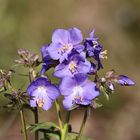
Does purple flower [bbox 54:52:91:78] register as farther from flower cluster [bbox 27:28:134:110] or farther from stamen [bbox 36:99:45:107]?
stamen [bbox 36:99:45:107]

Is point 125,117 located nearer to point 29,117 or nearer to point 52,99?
point 29,117

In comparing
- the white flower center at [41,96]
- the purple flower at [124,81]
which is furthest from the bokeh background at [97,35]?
the purple flower at [124,81]

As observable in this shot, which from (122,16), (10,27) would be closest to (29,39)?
(10,27)

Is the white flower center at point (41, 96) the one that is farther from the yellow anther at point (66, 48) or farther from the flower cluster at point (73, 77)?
the yellow anther at point (66, 48)

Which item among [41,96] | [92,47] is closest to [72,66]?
[92,47]

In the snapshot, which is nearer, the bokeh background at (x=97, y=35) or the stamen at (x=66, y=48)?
the stamen at (x=66, y=48)

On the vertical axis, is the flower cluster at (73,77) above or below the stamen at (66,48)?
below

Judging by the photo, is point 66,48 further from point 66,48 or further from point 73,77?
point 73,77

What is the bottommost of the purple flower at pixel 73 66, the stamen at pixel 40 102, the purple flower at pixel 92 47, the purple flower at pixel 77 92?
the stamen at pixel 40 102

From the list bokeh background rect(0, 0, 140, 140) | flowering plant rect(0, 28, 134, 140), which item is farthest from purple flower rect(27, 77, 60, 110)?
bokeh background rect(0, 0, 140, 140)
